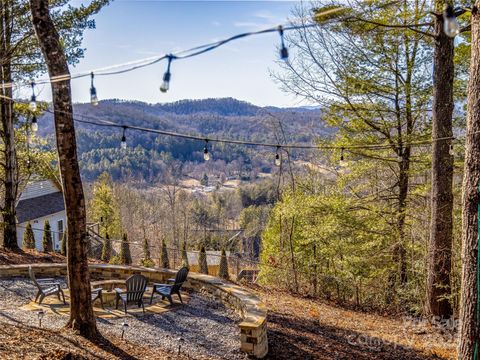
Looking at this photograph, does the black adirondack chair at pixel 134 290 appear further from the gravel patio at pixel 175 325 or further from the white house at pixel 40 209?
the white house at pixel 40 209

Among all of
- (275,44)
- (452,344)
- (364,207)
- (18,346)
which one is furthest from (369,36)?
(18,346)

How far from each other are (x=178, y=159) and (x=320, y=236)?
5554 centimetres

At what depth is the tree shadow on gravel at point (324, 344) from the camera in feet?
19.4

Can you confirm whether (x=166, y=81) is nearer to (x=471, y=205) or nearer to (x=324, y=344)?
(x=471, y=205)

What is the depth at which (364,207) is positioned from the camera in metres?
9.96

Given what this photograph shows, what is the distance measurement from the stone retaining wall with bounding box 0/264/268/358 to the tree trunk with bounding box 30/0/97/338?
209 cm

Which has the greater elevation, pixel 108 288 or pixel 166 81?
pixel 166 81

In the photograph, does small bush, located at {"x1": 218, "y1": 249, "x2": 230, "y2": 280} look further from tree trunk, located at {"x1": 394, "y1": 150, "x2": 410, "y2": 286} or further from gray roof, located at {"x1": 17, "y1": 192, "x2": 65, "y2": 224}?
gray roof, located at {"x1": 17, "y1": 192, "x2": 65, "y2": 224}

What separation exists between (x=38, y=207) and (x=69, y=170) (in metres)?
17.5

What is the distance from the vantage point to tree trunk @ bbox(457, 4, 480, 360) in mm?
4574

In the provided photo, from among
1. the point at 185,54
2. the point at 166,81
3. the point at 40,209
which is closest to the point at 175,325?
the point at 166,81

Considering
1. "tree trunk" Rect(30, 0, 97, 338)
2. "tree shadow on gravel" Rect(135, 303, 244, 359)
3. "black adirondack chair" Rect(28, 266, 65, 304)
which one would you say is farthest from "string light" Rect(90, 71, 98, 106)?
"black adirondack chair" Rect(28, 266, 65, 304)

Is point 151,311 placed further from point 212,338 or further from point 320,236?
point 320,236

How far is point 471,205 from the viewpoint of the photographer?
4660 mm
